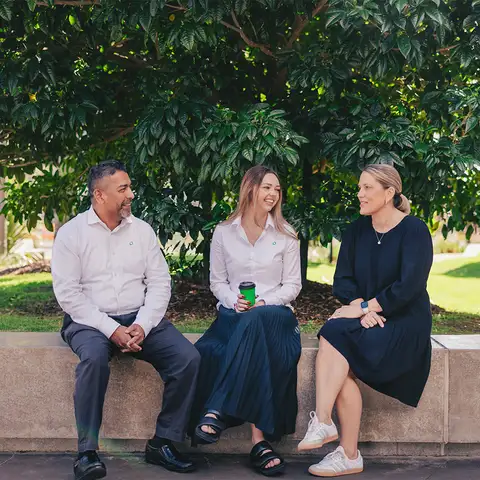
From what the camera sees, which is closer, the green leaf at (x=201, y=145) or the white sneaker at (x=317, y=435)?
the white sneaker at (x=317, y=435)

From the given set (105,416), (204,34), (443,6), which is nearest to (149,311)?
(105,416)

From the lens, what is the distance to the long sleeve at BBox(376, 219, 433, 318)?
4.18m

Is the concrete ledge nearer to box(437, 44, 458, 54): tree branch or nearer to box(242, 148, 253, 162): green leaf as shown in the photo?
box(242, 148, 253, 162): green leaf

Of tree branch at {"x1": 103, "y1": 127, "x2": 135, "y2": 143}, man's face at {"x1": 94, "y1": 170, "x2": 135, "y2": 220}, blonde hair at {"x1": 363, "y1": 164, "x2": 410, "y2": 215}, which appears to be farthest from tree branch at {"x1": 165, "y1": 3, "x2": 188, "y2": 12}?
tree branch at {"x1": 103, "y1": 127, "x2": 135, "y2": 143}

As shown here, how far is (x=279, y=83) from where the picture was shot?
6.80 meters

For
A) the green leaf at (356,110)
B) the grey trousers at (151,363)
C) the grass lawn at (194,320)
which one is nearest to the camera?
the grey trousers at (151,363)

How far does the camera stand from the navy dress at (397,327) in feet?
13.7

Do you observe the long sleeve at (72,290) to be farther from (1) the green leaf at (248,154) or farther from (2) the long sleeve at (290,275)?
(1) the green leaf at (248,154)

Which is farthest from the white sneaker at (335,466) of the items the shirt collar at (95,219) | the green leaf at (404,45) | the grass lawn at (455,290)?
the grass lawn at (455,290)

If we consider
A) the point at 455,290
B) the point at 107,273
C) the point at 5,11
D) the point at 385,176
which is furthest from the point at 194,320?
the point at 455,290

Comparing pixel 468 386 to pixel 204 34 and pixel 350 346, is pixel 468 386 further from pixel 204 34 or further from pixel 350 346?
pixel 204 34

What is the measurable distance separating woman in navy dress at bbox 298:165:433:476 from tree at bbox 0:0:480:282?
92 cm

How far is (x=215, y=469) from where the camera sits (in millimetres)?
4238

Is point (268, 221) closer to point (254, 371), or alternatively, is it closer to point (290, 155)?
point (290, 155)
